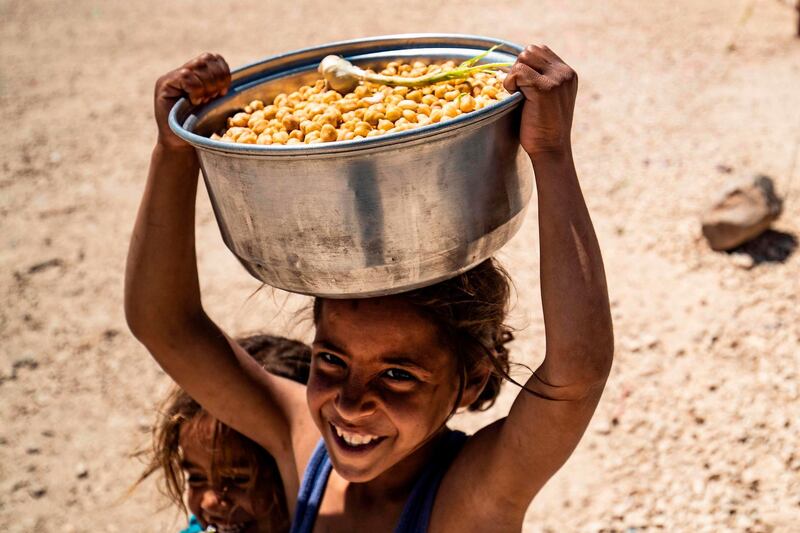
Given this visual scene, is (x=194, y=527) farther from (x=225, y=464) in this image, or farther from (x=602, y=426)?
(x=602, y=426)

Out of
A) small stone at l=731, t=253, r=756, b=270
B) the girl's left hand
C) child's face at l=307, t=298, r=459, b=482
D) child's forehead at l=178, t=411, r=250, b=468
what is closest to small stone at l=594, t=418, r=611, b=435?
small stone at l=731, t=253, r=756, b=270

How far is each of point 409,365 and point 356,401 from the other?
13 cm

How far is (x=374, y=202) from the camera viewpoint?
123 centimetres

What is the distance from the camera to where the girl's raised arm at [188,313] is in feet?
5.48

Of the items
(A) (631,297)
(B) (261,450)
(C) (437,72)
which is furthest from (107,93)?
(C) (437,72)

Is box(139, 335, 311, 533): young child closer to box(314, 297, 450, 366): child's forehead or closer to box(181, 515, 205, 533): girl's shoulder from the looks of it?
box(181, 515, 205, 533): girl's shoulder

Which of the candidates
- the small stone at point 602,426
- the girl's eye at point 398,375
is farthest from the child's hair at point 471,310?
the small stone at point 602,426

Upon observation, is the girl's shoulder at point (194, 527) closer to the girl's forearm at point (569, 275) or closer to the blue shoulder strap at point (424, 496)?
the blue shoulder strap at point (424, 496)

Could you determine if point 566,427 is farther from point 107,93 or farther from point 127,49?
point 127,49

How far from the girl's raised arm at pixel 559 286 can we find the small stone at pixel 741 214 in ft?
8.90

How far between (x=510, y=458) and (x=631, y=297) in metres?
2.39

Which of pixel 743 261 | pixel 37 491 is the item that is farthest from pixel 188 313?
pixel 743 261

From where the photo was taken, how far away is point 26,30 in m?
8.66

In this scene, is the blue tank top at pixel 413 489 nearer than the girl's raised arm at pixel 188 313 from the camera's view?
No
